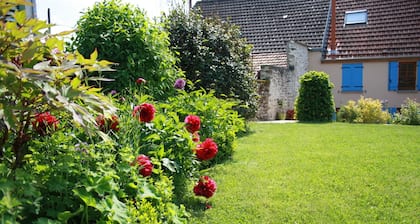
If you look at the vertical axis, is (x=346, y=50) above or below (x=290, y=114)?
Answer: above

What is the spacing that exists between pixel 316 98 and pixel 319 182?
732cm

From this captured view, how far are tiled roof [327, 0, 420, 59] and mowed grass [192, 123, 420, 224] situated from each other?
344 inches

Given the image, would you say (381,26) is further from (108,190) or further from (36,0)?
(108,190)

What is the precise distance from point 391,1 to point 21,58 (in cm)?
1759

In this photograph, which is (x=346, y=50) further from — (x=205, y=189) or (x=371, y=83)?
(x=205, y=189)

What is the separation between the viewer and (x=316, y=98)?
1099cm

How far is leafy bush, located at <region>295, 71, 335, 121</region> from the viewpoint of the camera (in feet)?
36.0

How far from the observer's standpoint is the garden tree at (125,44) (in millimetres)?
4598

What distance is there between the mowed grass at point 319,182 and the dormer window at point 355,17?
34.2 feet

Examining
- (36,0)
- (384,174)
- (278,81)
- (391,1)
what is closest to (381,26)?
(391,1)

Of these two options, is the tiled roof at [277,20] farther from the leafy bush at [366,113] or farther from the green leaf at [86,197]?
the green leaf at [86,197]

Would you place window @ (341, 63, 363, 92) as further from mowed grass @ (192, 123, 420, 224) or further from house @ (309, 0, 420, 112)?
mowed grass @ (192, 123, 420, 224)

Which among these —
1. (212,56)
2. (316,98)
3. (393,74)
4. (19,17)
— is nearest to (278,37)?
(393,74)

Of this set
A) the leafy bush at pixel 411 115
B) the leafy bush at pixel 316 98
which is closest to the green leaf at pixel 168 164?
the leafy bush at pixel 316 98
